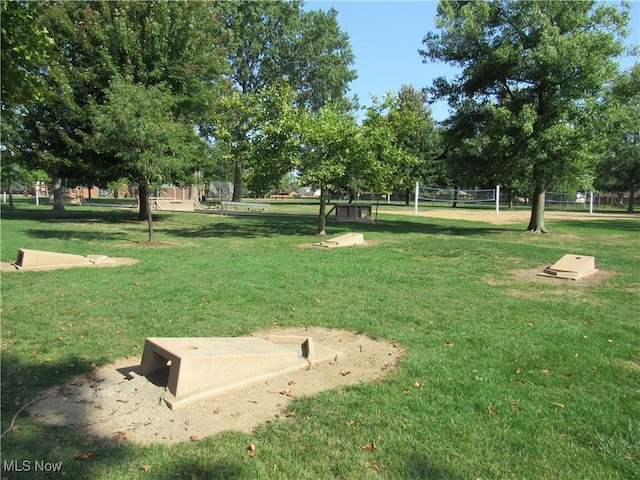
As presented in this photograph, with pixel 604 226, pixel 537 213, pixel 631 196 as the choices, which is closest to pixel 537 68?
pixel 537 213

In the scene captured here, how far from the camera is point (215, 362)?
4.01 meters

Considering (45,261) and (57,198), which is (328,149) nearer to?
(45,261)

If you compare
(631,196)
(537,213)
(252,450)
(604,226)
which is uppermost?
(631,196)

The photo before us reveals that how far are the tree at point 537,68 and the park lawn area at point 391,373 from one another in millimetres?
6489

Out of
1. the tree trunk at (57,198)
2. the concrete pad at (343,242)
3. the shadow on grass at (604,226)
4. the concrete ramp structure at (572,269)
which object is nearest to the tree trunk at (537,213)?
the shadow on grass at (604,226)

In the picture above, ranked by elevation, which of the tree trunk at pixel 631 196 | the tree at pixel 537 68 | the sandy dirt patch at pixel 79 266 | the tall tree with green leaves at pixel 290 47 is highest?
the tall tree with green leaves at pixel 290 47

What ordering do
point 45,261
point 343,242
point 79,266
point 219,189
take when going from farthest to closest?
1. point 219,189
2. point 343,242
3. point 79,266
4. point 45,261

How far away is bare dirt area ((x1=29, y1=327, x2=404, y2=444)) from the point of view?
3.48 metres

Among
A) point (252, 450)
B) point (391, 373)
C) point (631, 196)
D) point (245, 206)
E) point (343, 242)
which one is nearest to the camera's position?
point (252, 450)

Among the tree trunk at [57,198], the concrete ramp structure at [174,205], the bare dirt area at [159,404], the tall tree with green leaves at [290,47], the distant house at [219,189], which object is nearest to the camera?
the bare dirt area at [159,404]

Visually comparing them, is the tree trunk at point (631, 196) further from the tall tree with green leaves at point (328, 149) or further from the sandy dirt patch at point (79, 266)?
the sandy dirt patch at point (79, 266)

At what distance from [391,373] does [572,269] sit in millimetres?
7134

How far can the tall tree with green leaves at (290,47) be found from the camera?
Result: 1687 inches

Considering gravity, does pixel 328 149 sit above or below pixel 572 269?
above
